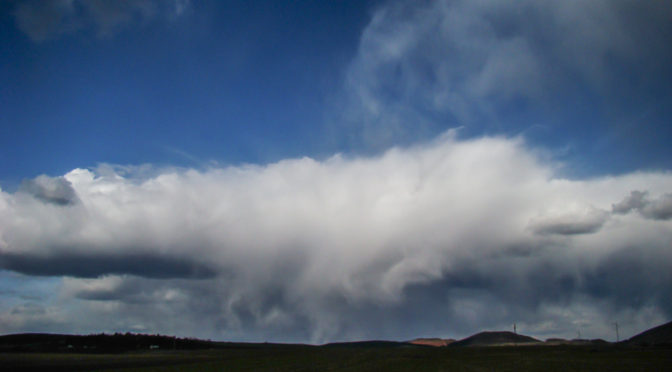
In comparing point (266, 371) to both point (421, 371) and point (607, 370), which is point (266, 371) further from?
point (607, 370)

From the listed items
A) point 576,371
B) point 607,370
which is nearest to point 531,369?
point 576,371

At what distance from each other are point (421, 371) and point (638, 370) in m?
38.9

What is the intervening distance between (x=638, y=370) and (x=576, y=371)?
12.6 metres

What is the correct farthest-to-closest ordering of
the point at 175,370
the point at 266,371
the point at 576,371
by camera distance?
the point at 175,370, the point at 266,371, the point at 576,371

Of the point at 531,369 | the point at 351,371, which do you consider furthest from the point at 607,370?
the point at 351,371

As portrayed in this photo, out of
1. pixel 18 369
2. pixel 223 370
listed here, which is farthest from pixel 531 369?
pixel 18 369

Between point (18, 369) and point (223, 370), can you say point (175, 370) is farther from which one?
point (18, 369)

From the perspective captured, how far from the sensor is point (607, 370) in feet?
313

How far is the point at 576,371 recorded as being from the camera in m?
92.6

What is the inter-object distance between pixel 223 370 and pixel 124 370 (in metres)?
19.2

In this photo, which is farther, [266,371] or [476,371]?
[266,371]

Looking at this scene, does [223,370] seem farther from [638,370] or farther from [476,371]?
[638,370]

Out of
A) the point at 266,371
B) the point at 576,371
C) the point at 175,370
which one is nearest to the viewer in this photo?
the point at 576,371

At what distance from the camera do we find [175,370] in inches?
4171
